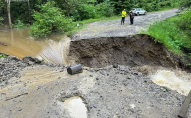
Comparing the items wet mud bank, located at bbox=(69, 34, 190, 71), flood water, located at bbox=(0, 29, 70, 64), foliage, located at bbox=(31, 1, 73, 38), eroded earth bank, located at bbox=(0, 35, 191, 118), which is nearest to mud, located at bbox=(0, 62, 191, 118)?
eroded earth bank, located at bbox=(0, 35, 191, 118)

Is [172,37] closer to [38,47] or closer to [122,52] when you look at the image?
[122,52]

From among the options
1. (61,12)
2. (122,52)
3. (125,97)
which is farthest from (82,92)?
(61,12)

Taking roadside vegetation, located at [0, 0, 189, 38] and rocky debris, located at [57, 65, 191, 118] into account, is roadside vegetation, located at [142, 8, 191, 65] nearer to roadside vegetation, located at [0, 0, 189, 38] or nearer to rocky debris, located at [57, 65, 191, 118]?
roadside vegetation, located at [0, 0, 189, 38]

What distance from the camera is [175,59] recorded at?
426 inches

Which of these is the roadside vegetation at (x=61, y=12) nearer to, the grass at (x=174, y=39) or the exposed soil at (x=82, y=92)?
the grass at (x=174, y=39)

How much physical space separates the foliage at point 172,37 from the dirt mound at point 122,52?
0.44 m

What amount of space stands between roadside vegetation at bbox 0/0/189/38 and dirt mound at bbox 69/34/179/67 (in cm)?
300

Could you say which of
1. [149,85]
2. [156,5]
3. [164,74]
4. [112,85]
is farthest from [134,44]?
[156,5]

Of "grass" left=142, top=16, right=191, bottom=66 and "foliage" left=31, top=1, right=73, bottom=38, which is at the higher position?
"foliage" left=31, top=1, right=73, bottom=38

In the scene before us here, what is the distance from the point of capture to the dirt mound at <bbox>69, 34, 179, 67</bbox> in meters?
11.2

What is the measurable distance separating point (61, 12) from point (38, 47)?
469 cm

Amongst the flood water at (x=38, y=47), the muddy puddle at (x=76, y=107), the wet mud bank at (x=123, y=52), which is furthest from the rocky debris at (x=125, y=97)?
the wet mud bank at (x=123, y=52)

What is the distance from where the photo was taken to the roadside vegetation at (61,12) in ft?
42.0

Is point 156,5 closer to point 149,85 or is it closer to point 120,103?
point 149,85
